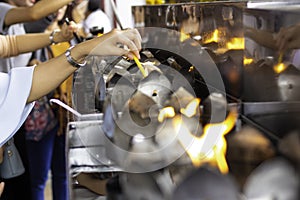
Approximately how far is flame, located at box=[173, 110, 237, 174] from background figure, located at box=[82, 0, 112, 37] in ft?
5.29

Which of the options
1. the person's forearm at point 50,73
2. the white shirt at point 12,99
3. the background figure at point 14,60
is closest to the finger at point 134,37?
the person's forearm at point 50,73

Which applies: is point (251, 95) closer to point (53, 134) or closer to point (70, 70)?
point (70, 70)

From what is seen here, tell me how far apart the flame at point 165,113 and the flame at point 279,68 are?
27 cm

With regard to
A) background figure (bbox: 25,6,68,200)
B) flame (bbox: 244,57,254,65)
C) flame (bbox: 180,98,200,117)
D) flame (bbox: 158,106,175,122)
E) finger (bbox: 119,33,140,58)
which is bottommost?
background figure (bbox: 25,6,68,200)

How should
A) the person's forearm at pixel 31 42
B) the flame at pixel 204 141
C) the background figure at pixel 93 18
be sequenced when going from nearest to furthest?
1. the flame at pixel 204 141
2. the person's forearm at pixel 31 42
3. the background figure at pixel 93 18

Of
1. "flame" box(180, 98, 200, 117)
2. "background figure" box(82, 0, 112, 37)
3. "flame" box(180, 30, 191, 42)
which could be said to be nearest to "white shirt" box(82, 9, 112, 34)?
"background figure" box(82, 0, 112, 37)

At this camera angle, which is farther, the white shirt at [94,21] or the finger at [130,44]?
the white shirt at [94,21]

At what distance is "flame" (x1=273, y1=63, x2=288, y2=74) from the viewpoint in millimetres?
1023

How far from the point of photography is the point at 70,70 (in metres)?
1.07

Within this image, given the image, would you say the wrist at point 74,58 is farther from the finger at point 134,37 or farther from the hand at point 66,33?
the hand at point 66,33

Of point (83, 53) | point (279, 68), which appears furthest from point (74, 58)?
point (279, 68)

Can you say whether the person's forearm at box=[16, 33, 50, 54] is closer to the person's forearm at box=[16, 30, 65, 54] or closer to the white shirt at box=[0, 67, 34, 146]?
the person's forearm at box=[16, 30, 65, 54]

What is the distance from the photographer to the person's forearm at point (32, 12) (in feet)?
5.94

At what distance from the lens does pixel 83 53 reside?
1.05 m
